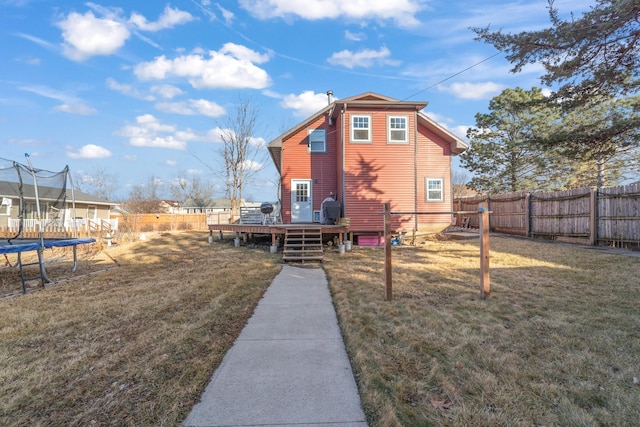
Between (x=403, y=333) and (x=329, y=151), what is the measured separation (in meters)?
11.6

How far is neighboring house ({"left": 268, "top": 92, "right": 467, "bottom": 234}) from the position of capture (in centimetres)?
1252

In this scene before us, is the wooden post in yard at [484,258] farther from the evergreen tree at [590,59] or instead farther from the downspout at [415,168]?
the downspout at [415,168]

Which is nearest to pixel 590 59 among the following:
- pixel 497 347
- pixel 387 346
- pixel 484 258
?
pixel 484 258

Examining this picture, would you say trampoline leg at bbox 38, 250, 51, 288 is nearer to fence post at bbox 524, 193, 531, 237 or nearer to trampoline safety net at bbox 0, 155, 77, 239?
trampoline safety net at bbox 0, 155, 77, 239

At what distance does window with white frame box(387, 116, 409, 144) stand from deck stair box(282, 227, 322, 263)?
521 centimetres

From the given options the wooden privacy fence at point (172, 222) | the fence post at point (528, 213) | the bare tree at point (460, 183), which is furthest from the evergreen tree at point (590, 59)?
the bare tree at point (460, 183)

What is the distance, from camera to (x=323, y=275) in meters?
7.23

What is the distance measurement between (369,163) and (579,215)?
7.83 meters

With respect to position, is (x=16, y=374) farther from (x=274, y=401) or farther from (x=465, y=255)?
(x=465, y=255)

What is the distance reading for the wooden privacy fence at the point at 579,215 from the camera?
967cm

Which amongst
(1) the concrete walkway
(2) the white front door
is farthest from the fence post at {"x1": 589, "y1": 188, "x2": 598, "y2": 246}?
(1) the concrete walkway

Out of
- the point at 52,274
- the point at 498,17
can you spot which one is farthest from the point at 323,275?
the point at 498,17

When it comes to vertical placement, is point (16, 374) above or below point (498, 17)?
below

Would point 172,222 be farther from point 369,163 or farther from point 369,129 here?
point 369,129
